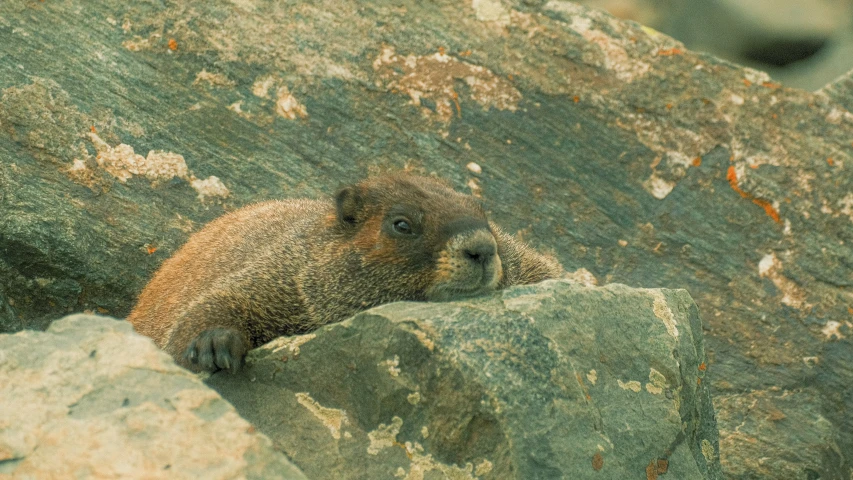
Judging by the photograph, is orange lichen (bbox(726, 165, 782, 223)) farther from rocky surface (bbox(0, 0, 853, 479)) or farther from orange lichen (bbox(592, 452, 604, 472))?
orange lichen (bbox(592, 452, 604, 472))

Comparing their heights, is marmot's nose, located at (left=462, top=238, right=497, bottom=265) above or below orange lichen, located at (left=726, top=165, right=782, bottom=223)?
below

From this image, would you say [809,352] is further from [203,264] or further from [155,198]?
[155,198]

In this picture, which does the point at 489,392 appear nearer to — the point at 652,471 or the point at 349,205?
the point at 652,471

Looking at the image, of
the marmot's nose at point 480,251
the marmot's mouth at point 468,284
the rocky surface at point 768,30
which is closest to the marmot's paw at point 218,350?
the marmot's mouth at point 468,284

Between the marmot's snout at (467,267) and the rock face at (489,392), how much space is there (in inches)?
6.8

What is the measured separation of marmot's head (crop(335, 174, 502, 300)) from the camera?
527 cm

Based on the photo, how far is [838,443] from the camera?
24.4 feet

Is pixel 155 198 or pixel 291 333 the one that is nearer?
pixel 291 333

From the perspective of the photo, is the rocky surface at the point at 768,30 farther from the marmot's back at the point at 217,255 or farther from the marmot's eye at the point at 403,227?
the marmot's eye at the point at 403,227

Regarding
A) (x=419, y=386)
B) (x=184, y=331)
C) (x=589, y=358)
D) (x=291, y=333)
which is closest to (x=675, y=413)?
(x=589, y=358)

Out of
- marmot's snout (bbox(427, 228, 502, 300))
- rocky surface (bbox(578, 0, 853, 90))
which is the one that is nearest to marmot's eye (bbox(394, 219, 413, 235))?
marmot's snout (bbox(427, 228, 502, 300))

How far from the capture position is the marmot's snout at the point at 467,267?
5.24 m

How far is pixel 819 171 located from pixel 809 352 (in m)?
1.71

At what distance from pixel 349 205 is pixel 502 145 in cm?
280
